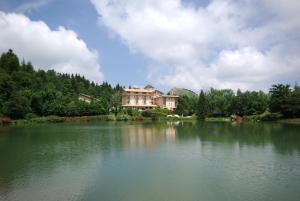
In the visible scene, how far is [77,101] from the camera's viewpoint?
7462 centimetres

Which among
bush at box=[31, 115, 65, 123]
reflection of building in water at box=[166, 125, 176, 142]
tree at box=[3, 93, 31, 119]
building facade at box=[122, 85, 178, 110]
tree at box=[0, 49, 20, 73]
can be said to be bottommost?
reflection of building in water at box=[166, 125, 176, 142]

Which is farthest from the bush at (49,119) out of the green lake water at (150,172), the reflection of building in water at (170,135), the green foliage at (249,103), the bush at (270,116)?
the bush at (270,116)

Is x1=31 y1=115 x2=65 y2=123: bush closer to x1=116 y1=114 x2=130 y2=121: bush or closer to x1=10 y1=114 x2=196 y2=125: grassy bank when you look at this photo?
x1=10 y1=114 x2=196 y2=125: grassy bank

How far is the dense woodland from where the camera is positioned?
202ft

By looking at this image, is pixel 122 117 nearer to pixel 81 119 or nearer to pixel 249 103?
pixel 81 119

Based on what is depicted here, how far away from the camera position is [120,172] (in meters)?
17.3

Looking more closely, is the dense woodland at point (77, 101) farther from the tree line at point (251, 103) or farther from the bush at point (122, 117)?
the bush at point (122, 117)

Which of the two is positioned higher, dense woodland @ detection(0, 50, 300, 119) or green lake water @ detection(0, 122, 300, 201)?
dense woodland @ detection(0, 50, 300, 119)

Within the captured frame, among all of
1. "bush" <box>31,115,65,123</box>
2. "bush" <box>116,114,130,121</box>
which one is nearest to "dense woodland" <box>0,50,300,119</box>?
"bush" <box>31,115,65,123</box>

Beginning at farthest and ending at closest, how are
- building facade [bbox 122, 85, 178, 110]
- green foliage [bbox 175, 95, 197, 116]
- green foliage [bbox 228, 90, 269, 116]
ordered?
building facade [bbox 122, 85, 178, 110] → green foliage [bbox 175, 95, 197, 116] → green foliage [bbox 228, 90, 269, 116]

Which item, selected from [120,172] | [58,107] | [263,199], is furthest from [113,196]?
[58,107]

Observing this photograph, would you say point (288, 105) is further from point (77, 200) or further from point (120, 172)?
point (77, 200)

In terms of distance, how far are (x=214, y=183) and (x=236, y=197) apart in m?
2.14

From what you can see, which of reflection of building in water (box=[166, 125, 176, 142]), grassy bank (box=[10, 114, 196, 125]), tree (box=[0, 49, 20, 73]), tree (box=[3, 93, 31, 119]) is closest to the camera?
reflection of building in water (box=[166, 125, 176, 142])
